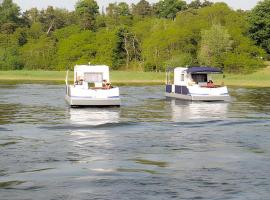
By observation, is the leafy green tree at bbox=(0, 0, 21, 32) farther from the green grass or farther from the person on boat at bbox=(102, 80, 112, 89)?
the person on boat at bbox=(102, 80, 112, 89)

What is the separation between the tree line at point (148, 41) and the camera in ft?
371

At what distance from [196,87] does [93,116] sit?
15575 millimetres

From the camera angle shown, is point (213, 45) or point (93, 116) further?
point (213, 45)

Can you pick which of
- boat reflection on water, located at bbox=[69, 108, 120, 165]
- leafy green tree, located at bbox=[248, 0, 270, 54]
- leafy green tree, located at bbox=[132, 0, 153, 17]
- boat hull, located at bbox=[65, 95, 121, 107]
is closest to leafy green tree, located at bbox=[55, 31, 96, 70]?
leafy green tree, located at bbox=[248, 0, 270, 54]

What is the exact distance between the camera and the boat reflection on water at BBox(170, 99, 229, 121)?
34.1m

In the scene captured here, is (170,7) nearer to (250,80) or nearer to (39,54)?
(39,54)

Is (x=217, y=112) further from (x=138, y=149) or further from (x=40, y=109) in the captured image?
(x=138, y=149)

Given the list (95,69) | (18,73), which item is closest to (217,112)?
(95,69)

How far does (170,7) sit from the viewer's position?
164 m

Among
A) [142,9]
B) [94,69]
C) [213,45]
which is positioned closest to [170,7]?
[142,9]

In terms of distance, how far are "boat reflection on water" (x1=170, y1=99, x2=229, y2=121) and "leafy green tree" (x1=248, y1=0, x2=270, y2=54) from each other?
78.6 meters

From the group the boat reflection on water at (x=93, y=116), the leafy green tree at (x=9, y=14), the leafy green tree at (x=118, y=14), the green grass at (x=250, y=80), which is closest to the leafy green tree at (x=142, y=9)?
the leafy green tree at (x=118, y=14)

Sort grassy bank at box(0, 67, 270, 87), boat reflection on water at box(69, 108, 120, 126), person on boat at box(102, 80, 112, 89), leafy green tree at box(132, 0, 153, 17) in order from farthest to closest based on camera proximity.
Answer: leafy green tree at box(132, 0, 153, 17) → grassy bank at box(0, 67, 270, 87) → person on boat at box(102, 80, 112, 89) → boat reflection on water at box(69, 108, 120, 126)

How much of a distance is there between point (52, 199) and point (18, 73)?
10193 cm
